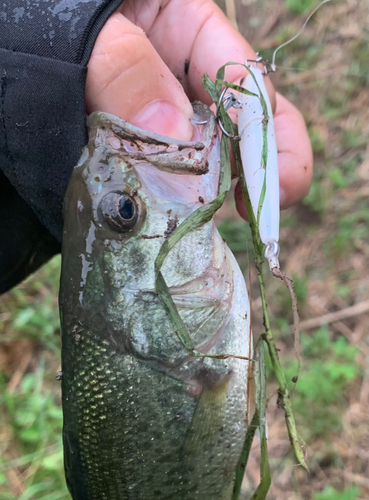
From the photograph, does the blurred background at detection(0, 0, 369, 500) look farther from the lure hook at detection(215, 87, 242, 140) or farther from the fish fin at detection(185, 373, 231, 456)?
the lure hook at detection(215, 87, 242, 140)

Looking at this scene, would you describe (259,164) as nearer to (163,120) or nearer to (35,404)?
(163,120)

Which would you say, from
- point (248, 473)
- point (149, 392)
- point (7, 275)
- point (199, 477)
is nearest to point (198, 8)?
point (7, 275)

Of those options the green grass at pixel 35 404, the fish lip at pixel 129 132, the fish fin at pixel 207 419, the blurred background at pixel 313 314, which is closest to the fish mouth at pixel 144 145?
the fish lip at pixel 129 132

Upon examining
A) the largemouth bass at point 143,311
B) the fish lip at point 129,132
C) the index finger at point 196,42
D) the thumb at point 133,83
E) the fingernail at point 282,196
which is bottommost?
the largemouth bass at point 143,311

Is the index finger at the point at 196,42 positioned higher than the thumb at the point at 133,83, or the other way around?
the index finger at the point at 196,42

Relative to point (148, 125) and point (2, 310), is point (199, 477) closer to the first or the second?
point (148, 125)

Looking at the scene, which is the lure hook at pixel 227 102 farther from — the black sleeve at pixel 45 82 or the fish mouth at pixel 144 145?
the black sleeve at pixel 45 82

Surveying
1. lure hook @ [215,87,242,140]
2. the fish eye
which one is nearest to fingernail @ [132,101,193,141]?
lure hook @ [215,87,242,140]
